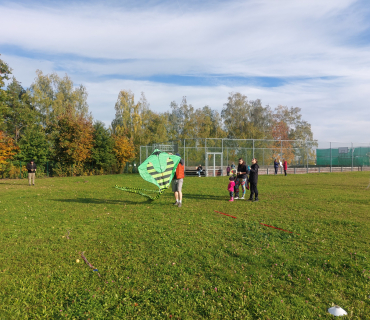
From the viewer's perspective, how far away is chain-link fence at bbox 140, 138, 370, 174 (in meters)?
32.7

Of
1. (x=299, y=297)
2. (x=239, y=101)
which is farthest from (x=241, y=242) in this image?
(x=239, y=101)

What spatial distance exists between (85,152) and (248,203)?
1093 inches

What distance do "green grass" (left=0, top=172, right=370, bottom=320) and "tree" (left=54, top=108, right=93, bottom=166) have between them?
26289mm

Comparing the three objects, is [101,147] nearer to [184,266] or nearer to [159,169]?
[159,169]

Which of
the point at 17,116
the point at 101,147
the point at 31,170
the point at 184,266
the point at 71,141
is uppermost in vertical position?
the point at 17,116

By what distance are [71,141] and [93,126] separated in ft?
14.4

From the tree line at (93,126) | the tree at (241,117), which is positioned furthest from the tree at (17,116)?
the tree at (241,117)

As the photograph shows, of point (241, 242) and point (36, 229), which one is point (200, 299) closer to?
point (241, 242)

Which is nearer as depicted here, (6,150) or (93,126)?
(6,150)

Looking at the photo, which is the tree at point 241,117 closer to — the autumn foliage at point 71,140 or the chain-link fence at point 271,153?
the chain-link fence at point 271,153

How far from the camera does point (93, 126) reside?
129ft

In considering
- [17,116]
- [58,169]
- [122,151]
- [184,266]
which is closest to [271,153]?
[122,151]

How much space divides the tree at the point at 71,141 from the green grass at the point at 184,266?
86.2ft

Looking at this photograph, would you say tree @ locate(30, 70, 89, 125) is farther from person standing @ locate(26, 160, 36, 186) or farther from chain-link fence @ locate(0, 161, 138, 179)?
person standing @ locate(26, 160, 36, 186)
